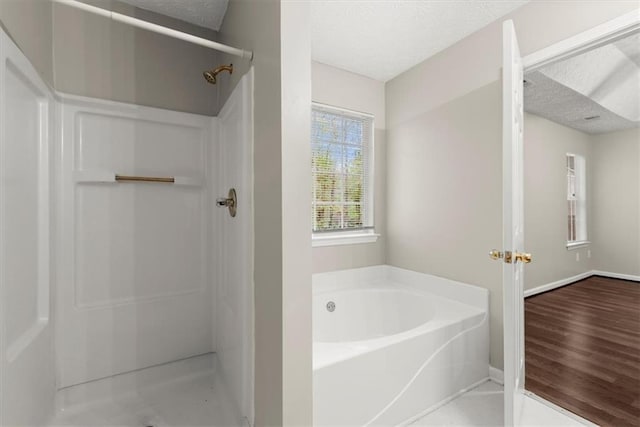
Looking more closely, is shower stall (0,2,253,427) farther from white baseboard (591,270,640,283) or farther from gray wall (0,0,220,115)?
white baseboard (591,270,640,283)

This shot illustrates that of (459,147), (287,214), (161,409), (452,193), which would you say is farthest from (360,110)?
(161,409)

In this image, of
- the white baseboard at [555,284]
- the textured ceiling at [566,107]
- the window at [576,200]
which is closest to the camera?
the textured ceiling at [566,107]

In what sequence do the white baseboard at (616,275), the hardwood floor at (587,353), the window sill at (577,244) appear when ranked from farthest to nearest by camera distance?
the white baseboard at (616,275) → the window sill at (577,244) → the hardwood floor at (587,353)

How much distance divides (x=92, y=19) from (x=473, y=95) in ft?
Result: 8.13

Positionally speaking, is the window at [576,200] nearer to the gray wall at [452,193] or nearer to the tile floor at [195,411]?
the gray wall at [452,193]

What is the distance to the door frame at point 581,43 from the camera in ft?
4.80

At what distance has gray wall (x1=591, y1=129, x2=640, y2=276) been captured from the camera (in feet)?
15.5

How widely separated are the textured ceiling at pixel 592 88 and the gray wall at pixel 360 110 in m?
1.40

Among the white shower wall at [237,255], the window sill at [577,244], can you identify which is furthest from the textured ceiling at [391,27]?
the window sill at [577,244]

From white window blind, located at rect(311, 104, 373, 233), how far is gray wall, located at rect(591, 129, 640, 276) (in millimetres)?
4880

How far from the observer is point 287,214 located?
106 centimetres

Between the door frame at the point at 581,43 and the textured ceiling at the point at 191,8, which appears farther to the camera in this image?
the textured ceiling at the point at 191,8

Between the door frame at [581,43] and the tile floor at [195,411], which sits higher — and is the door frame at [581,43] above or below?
above

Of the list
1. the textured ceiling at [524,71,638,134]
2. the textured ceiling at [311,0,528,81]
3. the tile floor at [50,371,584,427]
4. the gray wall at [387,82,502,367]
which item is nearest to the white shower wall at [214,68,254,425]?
the tile floor at [50,371,584,427]
